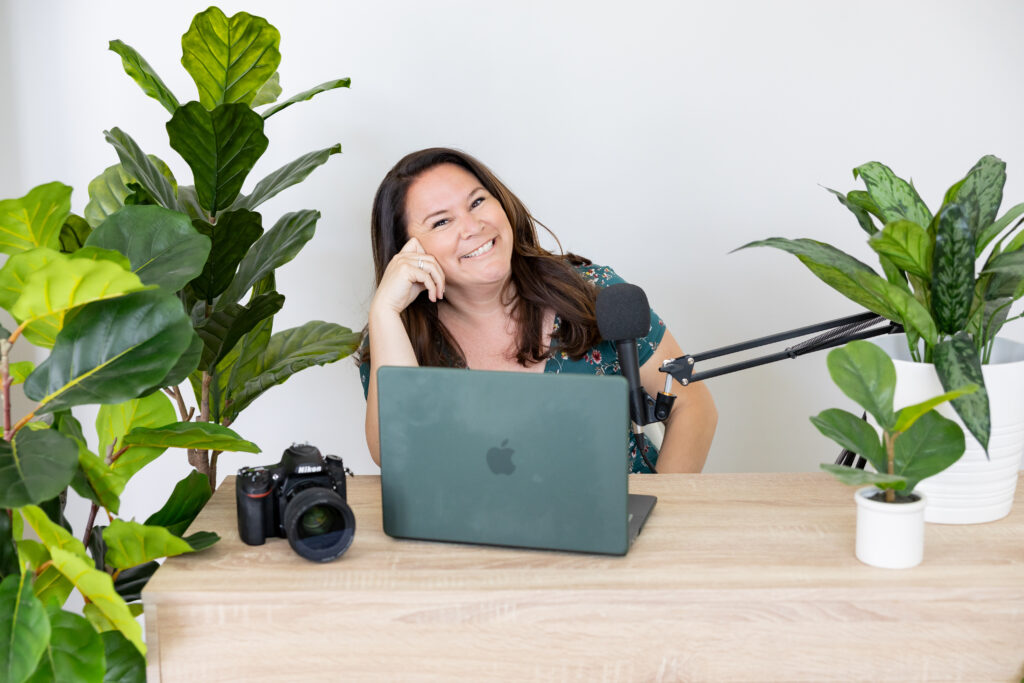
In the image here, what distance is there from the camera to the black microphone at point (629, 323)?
1235 mm

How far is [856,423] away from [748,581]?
0.78 ft

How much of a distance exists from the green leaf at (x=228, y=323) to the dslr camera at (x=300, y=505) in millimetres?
410

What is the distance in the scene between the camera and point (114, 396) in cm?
103

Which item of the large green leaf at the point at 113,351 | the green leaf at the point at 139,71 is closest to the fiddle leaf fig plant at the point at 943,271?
the large green leaf at the point at 113,351

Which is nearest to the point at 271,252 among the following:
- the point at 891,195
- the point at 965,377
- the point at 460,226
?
the point at 460,226

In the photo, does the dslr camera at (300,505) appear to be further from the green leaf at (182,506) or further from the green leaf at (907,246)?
the green leaf at (907,246)

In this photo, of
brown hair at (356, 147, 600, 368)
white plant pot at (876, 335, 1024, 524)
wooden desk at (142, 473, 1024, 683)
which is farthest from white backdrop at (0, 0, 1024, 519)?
wooden desk at (142, 473, 1024, 683)

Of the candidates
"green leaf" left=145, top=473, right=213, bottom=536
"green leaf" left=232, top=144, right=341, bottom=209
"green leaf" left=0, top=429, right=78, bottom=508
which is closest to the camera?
"green leaf" left=0, top=429, right=78, bottom=508

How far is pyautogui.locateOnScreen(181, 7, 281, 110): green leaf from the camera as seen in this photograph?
1.55 m

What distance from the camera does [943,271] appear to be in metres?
1.11

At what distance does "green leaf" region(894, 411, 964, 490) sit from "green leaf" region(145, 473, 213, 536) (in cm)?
94

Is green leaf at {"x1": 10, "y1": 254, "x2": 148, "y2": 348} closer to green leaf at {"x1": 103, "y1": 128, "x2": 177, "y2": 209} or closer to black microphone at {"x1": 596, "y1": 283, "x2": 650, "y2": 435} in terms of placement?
green leaf at {"x1": 103, "y1": 128, "x2": 177, "y2": 209}

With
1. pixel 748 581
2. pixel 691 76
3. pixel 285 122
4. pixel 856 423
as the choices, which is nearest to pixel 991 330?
pixel 856 423

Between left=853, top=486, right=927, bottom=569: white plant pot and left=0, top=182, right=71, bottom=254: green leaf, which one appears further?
left=0, top=182, right=71, bottom=254: green leaf
